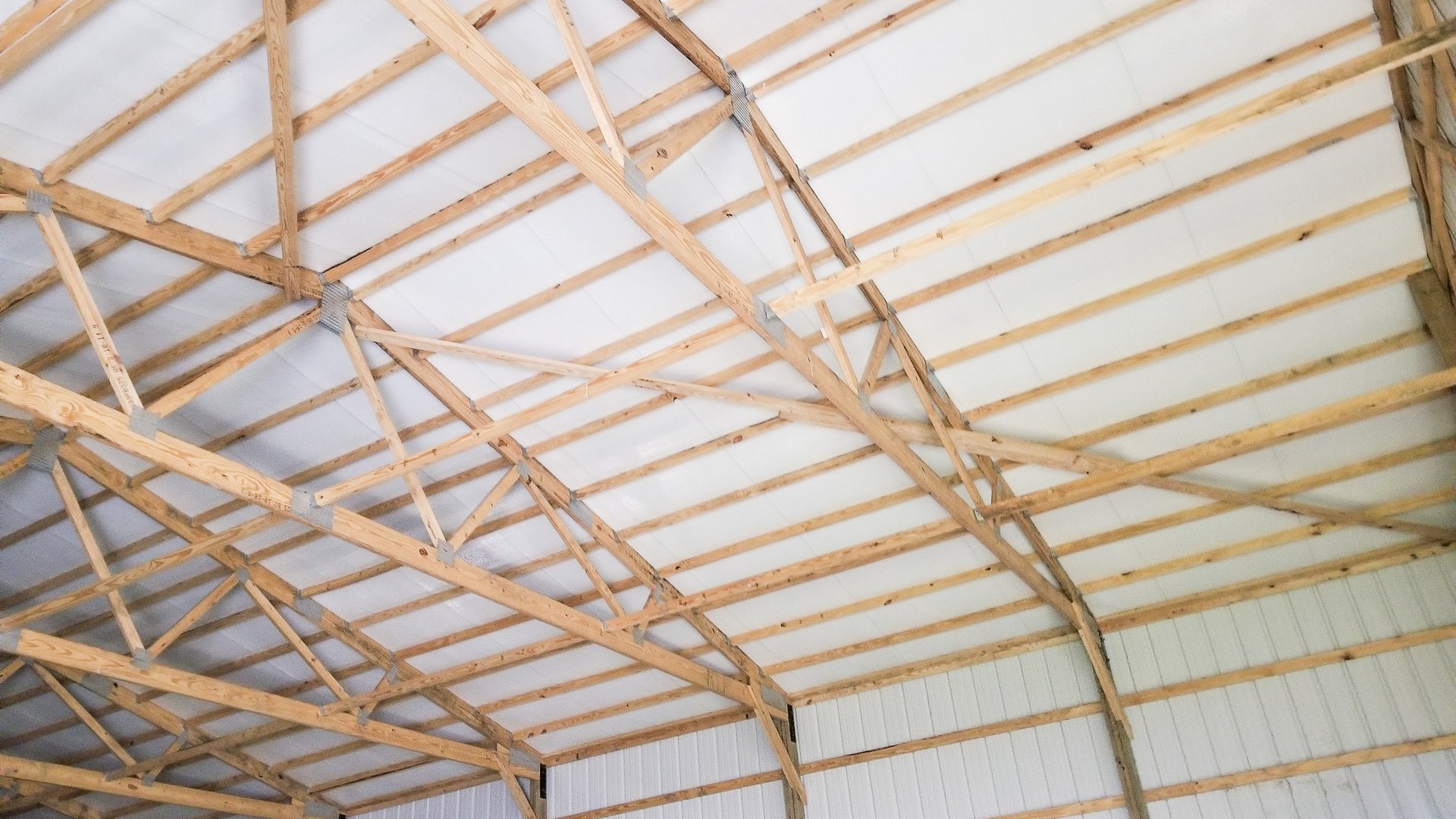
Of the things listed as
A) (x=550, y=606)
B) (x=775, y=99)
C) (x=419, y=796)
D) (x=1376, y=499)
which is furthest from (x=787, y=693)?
(x=775, y=99)

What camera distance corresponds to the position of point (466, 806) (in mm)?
11219

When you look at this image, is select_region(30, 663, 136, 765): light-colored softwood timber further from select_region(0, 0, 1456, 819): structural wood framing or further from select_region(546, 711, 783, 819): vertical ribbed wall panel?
select_region(546, 711, 783, 819): vertical ribbed wall panel

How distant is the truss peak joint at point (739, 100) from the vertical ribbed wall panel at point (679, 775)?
6.32 metres

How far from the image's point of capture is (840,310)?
6.92 metres

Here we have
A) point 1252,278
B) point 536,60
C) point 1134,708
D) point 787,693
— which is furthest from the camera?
point 787,693

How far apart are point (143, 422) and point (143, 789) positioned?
6912mm

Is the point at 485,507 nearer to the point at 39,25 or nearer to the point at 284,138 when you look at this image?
the point at 284,138

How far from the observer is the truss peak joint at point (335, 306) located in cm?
698

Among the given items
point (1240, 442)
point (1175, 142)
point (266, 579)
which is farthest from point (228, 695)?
point (1175, 142)

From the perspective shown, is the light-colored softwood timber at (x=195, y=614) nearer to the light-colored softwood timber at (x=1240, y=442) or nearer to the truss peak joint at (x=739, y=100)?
the truss peak joint at (x=739, y=100)

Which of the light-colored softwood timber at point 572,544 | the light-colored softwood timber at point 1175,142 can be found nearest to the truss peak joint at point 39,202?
the light-colored softwood timber at point 572,544

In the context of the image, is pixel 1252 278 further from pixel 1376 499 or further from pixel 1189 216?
pixel 1376 499

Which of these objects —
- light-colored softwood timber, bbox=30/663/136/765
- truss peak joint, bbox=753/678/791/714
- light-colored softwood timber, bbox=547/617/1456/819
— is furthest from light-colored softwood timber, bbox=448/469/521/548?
light-colored softwood timber, bbox=30/663/136/765

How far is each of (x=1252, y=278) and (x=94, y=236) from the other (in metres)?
7.29
